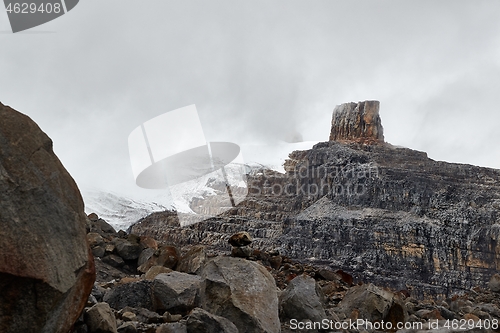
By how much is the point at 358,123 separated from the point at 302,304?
132756 mm

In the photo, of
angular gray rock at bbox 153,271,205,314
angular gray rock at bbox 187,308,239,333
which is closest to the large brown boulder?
angular gray rock at bbox 187,308,239,333

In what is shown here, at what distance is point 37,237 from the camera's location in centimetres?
471

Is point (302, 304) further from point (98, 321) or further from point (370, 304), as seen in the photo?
point (98, 321)

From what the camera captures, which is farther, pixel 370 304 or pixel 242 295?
pixel 370 304

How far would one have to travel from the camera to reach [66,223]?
509 centimetres

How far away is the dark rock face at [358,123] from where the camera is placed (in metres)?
134

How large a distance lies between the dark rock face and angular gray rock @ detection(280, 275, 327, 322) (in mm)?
124619

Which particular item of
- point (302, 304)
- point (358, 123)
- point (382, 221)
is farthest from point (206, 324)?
point (358, 123)

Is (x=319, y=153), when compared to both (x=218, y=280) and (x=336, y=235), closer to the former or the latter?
(x=336, y=235)

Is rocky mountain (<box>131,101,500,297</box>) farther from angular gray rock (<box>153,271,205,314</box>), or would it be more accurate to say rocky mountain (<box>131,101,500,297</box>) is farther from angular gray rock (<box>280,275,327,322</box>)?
angular gray rock (<box>153,271,205,314</box>)

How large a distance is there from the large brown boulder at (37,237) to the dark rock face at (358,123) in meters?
128

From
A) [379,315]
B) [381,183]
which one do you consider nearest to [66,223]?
[379,315]

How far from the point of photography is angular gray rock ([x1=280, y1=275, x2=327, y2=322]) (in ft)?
25.1

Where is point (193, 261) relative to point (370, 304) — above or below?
above
